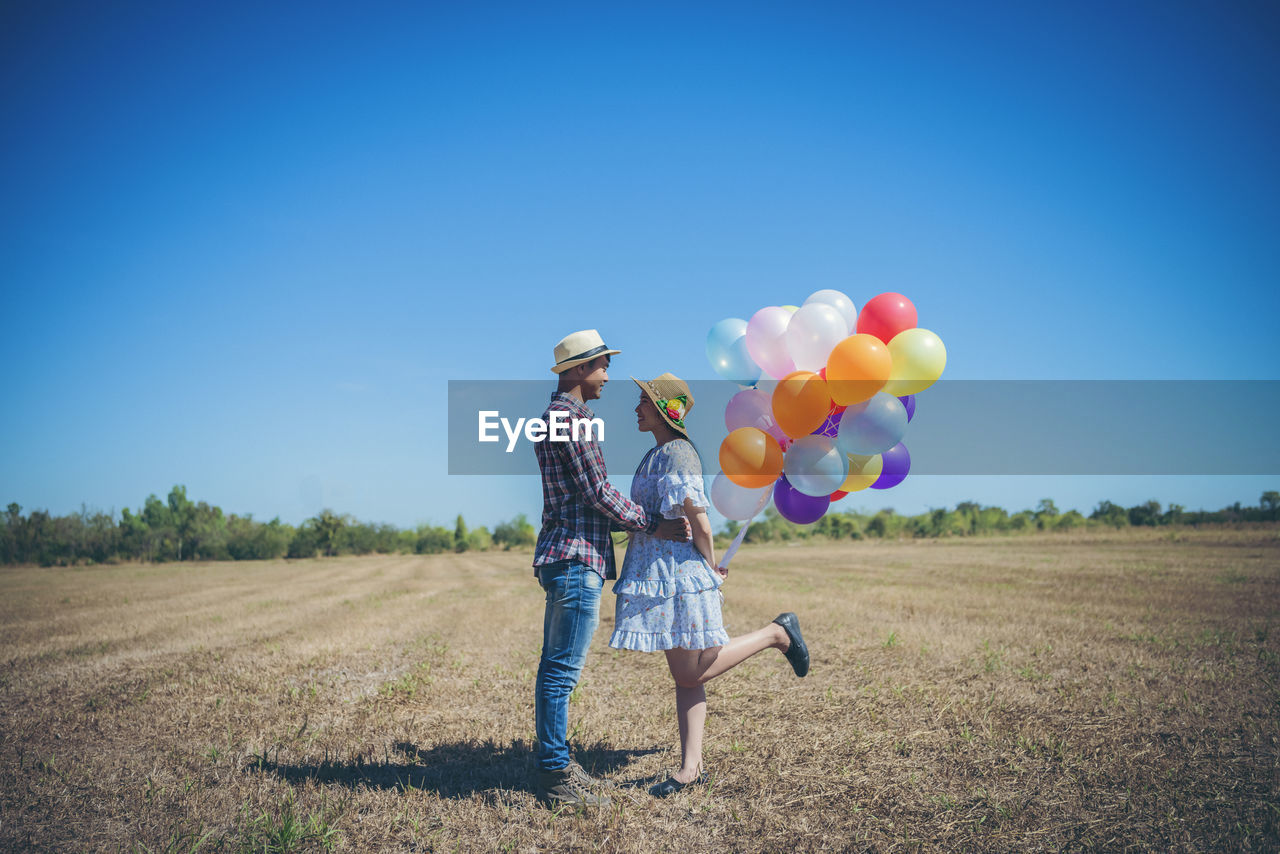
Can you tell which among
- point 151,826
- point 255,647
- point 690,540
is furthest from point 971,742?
point 255,647

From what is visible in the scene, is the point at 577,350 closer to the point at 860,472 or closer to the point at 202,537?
the point at 860,472

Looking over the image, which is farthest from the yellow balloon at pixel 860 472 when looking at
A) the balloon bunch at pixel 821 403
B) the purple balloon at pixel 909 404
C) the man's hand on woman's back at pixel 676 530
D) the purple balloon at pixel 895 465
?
the man's hand on woman's back at pixel 676 530

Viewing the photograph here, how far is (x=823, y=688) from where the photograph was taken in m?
5.58

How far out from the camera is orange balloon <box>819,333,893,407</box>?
3.60 meters

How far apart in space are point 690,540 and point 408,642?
6.57 metres

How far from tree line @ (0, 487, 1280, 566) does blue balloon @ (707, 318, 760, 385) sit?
33341mm

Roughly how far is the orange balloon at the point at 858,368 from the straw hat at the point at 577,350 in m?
1.26

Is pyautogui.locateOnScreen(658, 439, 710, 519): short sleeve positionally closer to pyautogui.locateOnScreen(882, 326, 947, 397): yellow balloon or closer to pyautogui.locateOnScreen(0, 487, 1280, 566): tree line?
pyautogui.locateOnScreen(882, 326, 947, 397): yellow balloon

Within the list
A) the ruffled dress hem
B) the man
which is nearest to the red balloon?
the man

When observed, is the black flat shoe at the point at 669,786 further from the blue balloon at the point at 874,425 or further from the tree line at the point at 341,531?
the tree line at the point at 341,531

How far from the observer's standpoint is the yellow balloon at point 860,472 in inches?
159

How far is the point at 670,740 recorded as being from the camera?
445cm

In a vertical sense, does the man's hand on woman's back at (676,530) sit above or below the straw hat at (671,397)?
below

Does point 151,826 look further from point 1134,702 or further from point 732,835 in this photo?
point 1134,702
